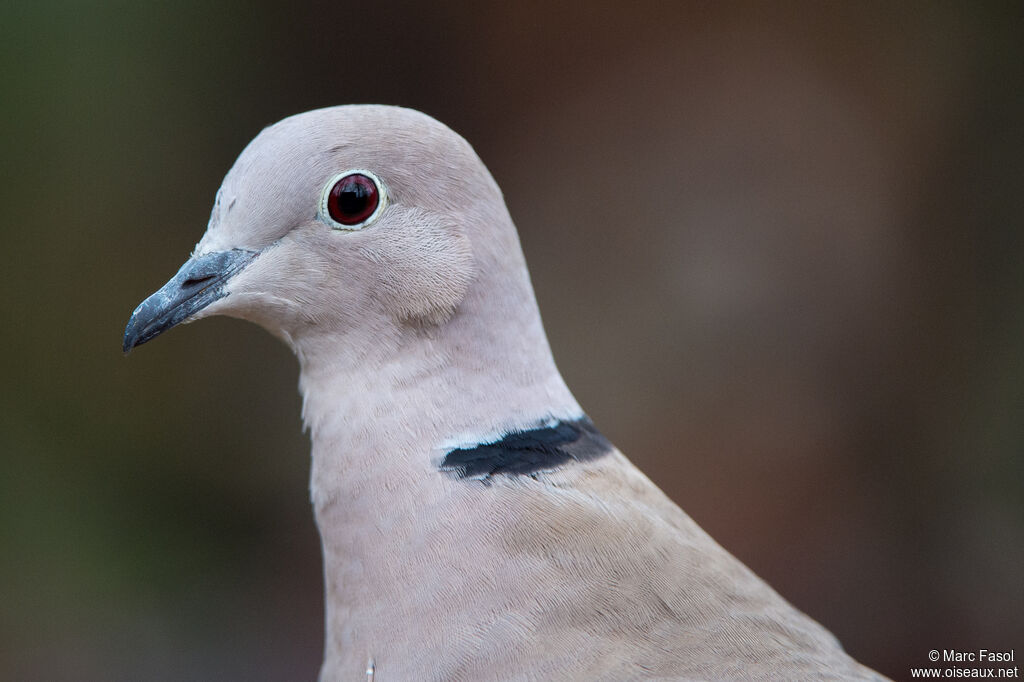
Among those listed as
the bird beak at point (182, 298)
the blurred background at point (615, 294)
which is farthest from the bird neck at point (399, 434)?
the blurred background at point (615, 294)

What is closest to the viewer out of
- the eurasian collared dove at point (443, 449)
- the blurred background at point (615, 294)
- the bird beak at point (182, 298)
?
the eurasian collared dove at point (443, 449)

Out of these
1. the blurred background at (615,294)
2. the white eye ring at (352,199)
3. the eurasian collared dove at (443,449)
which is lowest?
the eurasian collared dove at (443,449)

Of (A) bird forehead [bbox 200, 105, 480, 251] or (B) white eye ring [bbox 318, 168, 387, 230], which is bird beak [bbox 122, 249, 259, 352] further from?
(B) white eye ring [bbox 318, 168, 387, 230]

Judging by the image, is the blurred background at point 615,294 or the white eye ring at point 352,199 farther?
the blurred background at point 615,294

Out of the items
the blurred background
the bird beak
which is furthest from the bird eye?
the blurred background

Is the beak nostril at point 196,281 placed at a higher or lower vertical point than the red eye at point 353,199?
lower

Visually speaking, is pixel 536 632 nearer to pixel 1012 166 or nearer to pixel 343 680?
pixel 343 680

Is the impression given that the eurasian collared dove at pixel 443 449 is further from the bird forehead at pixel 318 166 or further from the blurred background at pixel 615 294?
the blurred background at pixel 615 294

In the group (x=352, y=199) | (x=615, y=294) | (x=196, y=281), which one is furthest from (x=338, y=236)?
(x=615, y=294)
